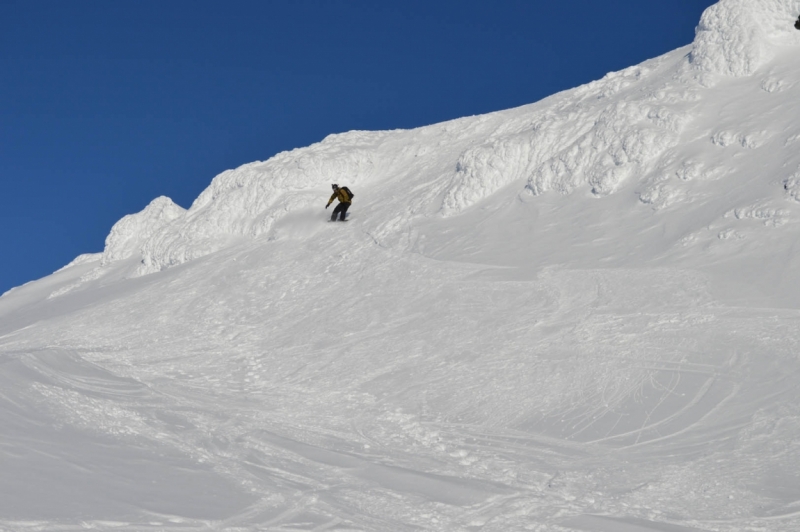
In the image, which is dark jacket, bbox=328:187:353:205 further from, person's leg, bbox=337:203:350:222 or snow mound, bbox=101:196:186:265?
snow mound, bbox=101:196:186:265

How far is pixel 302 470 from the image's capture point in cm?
1244

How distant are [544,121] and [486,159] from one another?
248cm

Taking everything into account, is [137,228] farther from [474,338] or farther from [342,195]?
[474,338]

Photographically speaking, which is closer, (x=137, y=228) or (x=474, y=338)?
(x=474, y=338)

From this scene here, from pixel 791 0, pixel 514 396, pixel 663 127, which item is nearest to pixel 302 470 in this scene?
pixel 514 396

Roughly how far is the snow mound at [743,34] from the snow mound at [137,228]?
890 inches

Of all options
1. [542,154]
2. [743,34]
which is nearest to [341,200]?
[542,154]

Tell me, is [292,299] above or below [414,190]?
below

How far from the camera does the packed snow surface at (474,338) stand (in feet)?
36.4

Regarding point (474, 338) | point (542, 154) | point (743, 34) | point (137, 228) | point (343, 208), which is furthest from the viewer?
point (137, 228)

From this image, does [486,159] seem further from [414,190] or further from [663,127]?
[663,127]

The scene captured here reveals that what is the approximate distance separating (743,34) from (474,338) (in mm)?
15158

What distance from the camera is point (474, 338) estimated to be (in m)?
18.0

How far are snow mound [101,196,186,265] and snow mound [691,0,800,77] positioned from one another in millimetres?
22599
